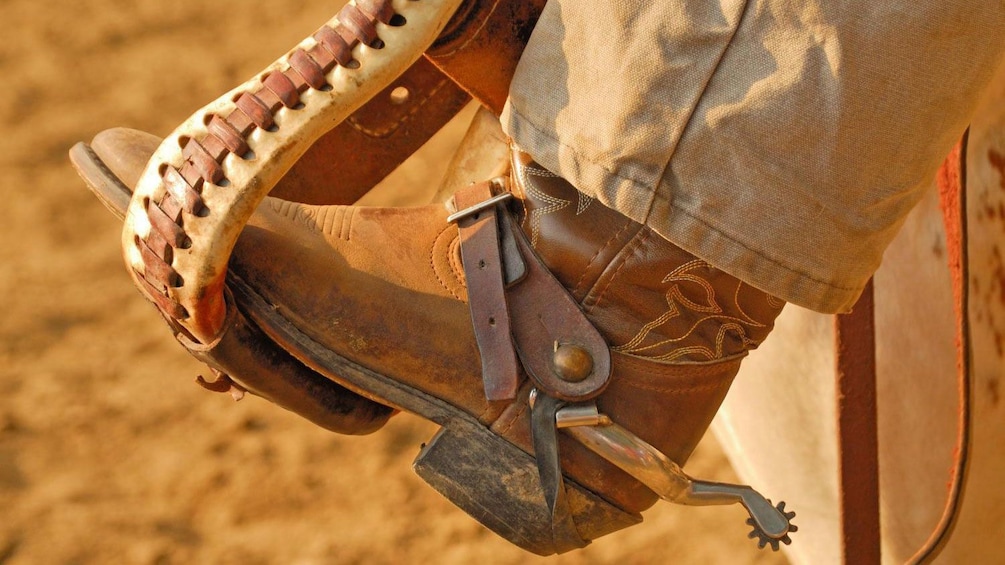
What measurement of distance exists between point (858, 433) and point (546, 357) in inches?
16.8

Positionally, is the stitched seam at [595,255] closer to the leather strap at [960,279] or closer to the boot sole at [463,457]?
the boot sole at [463,457]

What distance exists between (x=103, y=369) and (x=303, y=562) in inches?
26.0

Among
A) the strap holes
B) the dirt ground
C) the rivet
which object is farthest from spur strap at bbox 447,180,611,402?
the dirt ground

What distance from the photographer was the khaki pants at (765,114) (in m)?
0.76

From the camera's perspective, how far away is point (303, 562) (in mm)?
1813

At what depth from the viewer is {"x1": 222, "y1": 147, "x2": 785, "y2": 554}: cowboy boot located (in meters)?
0.89

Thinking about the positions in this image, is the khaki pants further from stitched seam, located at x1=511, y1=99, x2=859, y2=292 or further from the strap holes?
the strap holes

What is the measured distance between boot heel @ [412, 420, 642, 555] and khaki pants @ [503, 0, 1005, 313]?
0.24 metres

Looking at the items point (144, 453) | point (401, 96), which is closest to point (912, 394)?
point (401, 96)

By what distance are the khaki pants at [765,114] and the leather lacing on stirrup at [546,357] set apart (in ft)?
0.39

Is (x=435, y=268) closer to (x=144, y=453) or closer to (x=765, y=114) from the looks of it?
(x=765, y=114)

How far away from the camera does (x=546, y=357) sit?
90 cm

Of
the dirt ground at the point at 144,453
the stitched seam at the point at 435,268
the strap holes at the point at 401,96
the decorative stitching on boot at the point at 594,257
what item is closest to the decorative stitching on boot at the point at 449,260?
the stitched seam at the point at 435,268

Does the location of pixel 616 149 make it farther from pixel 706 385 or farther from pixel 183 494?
pixel 183 494
